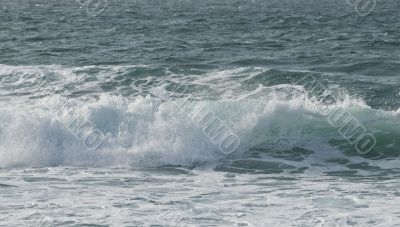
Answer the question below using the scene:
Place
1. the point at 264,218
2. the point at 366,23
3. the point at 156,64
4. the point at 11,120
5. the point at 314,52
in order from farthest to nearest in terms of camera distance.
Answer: the point at 366,23 < the point at 314,52 < the point at 156,64 < the point at 11,120 < the point at 264,218

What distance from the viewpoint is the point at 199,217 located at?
28.9 ft

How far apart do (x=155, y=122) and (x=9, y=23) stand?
2478 cm

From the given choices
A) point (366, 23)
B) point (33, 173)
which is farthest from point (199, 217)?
point (366, 23)

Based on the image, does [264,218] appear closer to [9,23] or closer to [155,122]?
[155,122]

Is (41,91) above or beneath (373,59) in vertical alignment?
beneath

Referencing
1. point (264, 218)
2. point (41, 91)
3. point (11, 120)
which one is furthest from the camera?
point (41, 91)

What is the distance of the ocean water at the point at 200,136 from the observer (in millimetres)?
9227

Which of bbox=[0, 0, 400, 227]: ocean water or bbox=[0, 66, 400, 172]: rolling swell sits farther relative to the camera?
bbox=[0, 66, 400, 172]: rolling swell

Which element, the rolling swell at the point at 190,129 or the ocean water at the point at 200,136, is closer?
the ocean water at the point at 200,136

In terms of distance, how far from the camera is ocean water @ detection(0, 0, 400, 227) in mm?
9227

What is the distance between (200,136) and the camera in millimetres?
13172

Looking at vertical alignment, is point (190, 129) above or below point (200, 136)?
above

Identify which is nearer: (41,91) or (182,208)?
(182,208)

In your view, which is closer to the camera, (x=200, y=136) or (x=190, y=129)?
(x=200, y=136)
